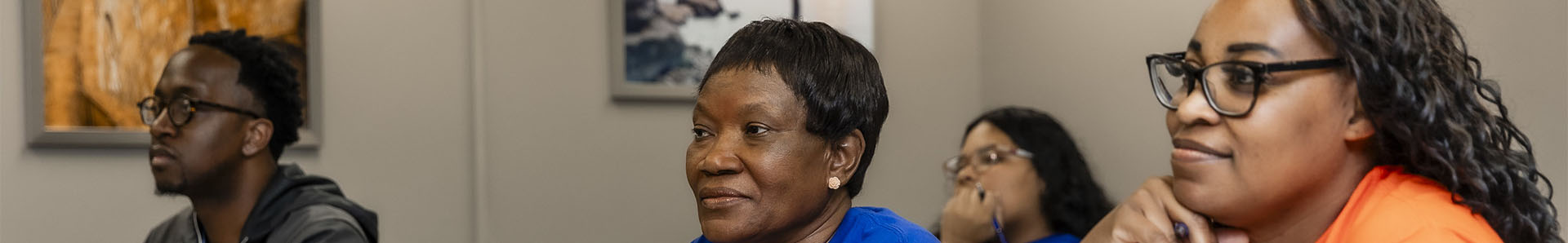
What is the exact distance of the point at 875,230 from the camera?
1484 millimetres

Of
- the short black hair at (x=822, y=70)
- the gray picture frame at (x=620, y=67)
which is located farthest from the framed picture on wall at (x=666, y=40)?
the short black hair at (x=822, y=70)

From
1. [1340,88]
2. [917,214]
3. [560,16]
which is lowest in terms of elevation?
[917,214]

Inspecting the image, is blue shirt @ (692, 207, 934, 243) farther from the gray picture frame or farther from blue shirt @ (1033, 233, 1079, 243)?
the gray picture frame

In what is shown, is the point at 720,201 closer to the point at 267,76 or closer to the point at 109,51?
the point at 267,76

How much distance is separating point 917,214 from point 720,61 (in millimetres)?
3041

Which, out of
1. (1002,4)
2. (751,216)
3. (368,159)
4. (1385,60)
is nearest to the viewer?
(1385,60)

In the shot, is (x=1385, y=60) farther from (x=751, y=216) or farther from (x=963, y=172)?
(x=963, y=172)

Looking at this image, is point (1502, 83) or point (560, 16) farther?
point (560, 16)

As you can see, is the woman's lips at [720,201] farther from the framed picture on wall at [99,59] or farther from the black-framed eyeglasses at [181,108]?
the framed picture on wall at [99,59]

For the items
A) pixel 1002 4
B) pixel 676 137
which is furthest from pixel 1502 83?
pixel 676 137

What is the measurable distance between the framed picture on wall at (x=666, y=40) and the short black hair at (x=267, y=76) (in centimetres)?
111

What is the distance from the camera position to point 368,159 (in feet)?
11.7

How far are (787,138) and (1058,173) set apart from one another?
77.0 inches

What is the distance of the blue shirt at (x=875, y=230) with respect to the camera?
4.83 ft
